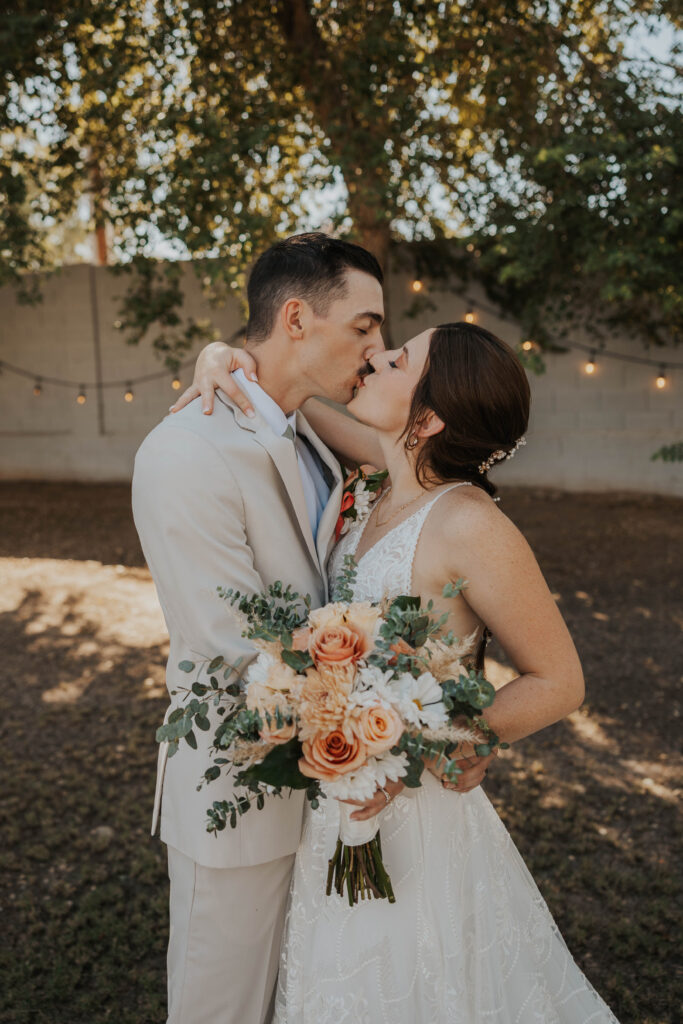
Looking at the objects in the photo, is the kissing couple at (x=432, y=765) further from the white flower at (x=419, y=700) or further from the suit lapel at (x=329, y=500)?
the white flower at (x=419, y=700)

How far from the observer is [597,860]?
347 centimetres

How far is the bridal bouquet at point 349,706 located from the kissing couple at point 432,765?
122mm

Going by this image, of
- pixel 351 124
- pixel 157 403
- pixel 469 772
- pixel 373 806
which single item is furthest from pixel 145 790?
pixel 157 403

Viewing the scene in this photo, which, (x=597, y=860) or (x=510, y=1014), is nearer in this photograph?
(x=510, y=1014)

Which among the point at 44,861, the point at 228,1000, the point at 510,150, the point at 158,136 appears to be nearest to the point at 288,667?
the point at 228,1000

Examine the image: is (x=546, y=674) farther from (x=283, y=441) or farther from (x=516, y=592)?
(x=283, y=441)

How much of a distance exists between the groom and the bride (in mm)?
80

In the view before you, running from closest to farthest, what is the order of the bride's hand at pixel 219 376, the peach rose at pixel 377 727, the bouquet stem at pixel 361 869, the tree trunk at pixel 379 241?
the peach rose at pixel 377 727 < the bouquet stem at pixel 361 869 < the bride's hand at pixel 219 376 < the tree trunk at pixel 379 241

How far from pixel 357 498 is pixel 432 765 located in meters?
0.81

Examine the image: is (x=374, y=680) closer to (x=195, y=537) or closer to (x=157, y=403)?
(x=195, y=537)

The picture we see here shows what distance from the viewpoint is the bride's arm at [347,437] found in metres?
2.59

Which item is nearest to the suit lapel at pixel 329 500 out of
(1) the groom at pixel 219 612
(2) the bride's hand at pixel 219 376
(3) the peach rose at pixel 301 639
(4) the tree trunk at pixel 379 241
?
(1) the groom at pixel 219 612

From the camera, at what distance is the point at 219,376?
2096 mm

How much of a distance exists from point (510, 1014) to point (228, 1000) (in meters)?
0.62
